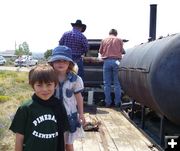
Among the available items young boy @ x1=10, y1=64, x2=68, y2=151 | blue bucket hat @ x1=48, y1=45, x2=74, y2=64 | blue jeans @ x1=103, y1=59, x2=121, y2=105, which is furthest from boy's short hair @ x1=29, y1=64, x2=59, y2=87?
blue jeans @ x1=103, y1=59, x2=121, y2=105

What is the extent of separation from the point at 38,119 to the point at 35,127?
75 millimetres

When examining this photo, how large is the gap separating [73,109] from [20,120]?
1149 mm

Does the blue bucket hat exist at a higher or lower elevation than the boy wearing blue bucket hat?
higher

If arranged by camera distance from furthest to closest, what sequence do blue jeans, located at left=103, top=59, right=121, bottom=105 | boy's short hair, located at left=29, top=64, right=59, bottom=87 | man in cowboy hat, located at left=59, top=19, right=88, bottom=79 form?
blue jeans, located at left=103, top=59, right=121, bottom=105 → man in cowboy hat, located at left=59, top=19, right=88, bottom=79 → boy's short hair, located at left=29, top=64, right=59, bottom=87

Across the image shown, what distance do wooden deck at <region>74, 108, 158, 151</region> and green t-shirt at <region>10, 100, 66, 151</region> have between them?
2.78m

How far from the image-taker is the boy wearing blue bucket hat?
5.08m

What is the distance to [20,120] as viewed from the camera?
4.15 metres

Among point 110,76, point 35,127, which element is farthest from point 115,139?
point 110,76

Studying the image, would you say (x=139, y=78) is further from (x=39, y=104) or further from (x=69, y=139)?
(x=39, y=104)

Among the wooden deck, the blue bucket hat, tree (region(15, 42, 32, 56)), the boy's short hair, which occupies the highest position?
the blue bucket hat

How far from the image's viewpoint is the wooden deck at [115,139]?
7.02 m

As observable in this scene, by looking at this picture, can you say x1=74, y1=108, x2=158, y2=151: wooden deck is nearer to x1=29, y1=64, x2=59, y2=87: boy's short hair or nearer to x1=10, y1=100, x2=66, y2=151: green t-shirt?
x1=10, y1=100, x2=66, y2=151: green t-shirt

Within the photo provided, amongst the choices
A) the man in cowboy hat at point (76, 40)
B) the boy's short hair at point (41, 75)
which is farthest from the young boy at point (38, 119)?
the man in cowboy hat at point (76, 40)

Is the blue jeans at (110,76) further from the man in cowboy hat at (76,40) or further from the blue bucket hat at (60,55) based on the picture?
the blue bucket hat at (60,55)
